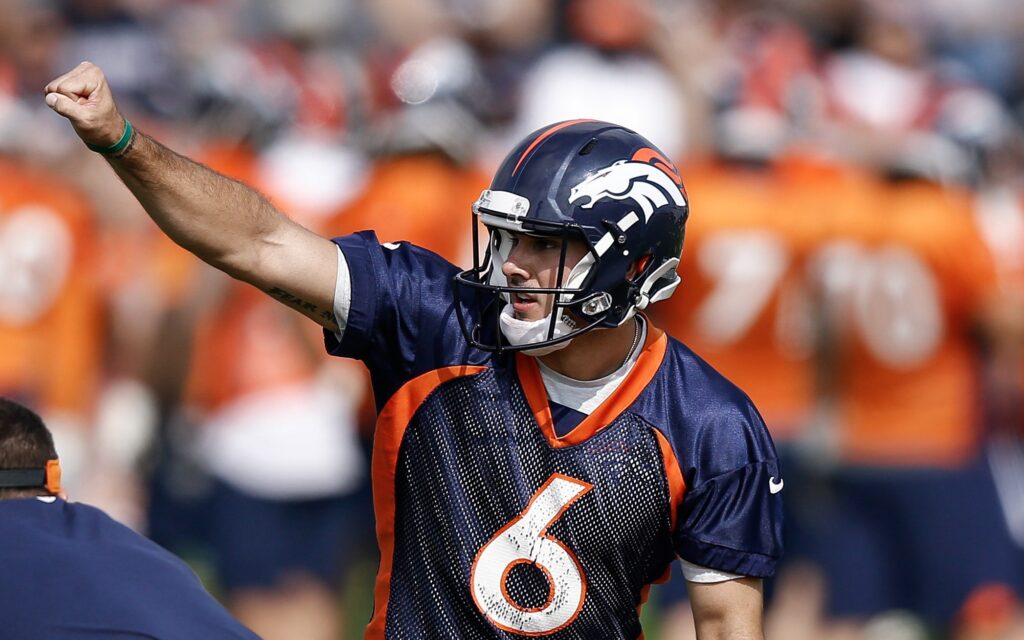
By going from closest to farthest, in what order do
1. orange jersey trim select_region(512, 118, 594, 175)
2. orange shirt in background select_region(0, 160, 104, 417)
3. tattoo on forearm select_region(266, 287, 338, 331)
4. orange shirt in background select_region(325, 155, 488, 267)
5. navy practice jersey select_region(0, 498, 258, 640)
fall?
navy practice jersey select_region(0, 498, 258, 640) < tattoo on forearm select_region(266, 287, 338, 331) < orange jersey trim select_region(512, 118, 594, 175) < orange shirt in background select_region(325, 155, 488, 267) < orange shirt in background select_region(0, 160, 104, 417)

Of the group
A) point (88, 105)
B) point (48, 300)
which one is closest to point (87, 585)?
point (88, 105)

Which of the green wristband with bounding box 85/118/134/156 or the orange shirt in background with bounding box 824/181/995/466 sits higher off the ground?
the green wristband with bounding box 85/118/134/156

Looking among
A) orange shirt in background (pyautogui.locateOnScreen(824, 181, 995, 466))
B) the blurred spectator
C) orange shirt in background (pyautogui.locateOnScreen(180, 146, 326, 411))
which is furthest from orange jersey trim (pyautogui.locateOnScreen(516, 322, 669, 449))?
the blurred spectator

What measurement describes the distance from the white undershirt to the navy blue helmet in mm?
154

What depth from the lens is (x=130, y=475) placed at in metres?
8.76

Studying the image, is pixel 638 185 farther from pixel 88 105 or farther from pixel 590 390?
pixel 88 105

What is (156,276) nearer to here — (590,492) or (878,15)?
(878,15)

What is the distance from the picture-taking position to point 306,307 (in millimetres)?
3662

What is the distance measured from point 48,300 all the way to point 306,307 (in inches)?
190

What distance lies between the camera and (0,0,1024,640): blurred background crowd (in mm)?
7574

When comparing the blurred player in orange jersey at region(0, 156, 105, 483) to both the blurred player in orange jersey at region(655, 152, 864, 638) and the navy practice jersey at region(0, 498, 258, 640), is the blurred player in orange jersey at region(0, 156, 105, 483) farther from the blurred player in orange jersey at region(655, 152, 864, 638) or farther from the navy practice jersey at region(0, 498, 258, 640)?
the navy practice jersey at region(0, 498, 258, 640)

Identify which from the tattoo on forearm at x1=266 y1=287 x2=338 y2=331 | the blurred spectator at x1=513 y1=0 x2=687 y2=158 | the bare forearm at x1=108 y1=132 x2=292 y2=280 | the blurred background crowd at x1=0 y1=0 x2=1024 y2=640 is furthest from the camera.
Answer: the blurred spectator at x1=513 y1=0 x2=687 y2=158

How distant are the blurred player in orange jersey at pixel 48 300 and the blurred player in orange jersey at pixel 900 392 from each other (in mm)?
3698

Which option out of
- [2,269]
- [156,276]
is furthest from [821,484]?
[2,269]
